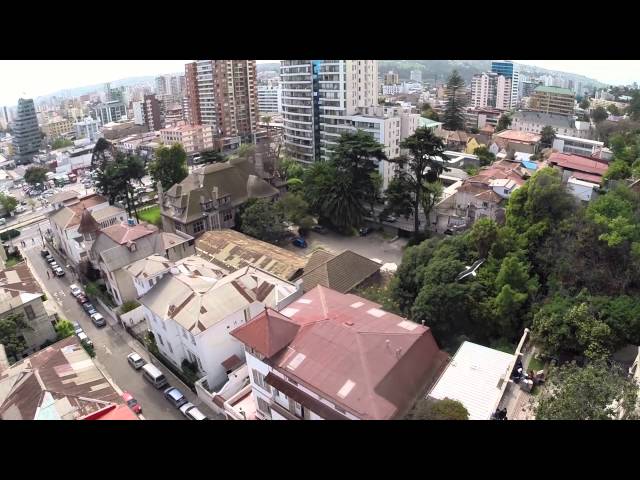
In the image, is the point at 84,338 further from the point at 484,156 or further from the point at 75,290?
the point at 484,156

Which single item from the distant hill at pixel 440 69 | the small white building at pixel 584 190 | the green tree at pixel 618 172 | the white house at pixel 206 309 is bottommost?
the white house at pixel 206 309

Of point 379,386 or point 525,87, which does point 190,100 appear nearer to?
point 379,386

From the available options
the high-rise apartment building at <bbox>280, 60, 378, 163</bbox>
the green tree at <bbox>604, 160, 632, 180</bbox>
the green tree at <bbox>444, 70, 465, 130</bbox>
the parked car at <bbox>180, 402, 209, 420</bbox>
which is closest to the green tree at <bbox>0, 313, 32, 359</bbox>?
the parked car at <bbox>180, 402, 209, 420</bbox>

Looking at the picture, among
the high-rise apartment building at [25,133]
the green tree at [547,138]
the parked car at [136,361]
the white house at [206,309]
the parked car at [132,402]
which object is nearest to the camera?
the parked car at [132,402]

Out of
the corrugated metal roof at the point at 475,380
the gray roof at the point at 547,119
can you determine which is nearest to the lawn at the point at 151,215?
the corrugated metal roof at the point at 475,380

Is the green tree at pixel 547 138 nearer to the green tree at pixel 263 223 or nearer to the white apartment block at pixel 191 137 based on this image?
the green tree at pixel 263 223

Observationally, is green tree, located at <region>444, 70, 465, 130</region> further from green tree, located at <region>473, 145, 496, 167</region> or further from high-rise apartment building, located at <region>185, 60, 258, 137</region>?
high-rise apartment building, located at <region>185, 60, 258, 137</region>
